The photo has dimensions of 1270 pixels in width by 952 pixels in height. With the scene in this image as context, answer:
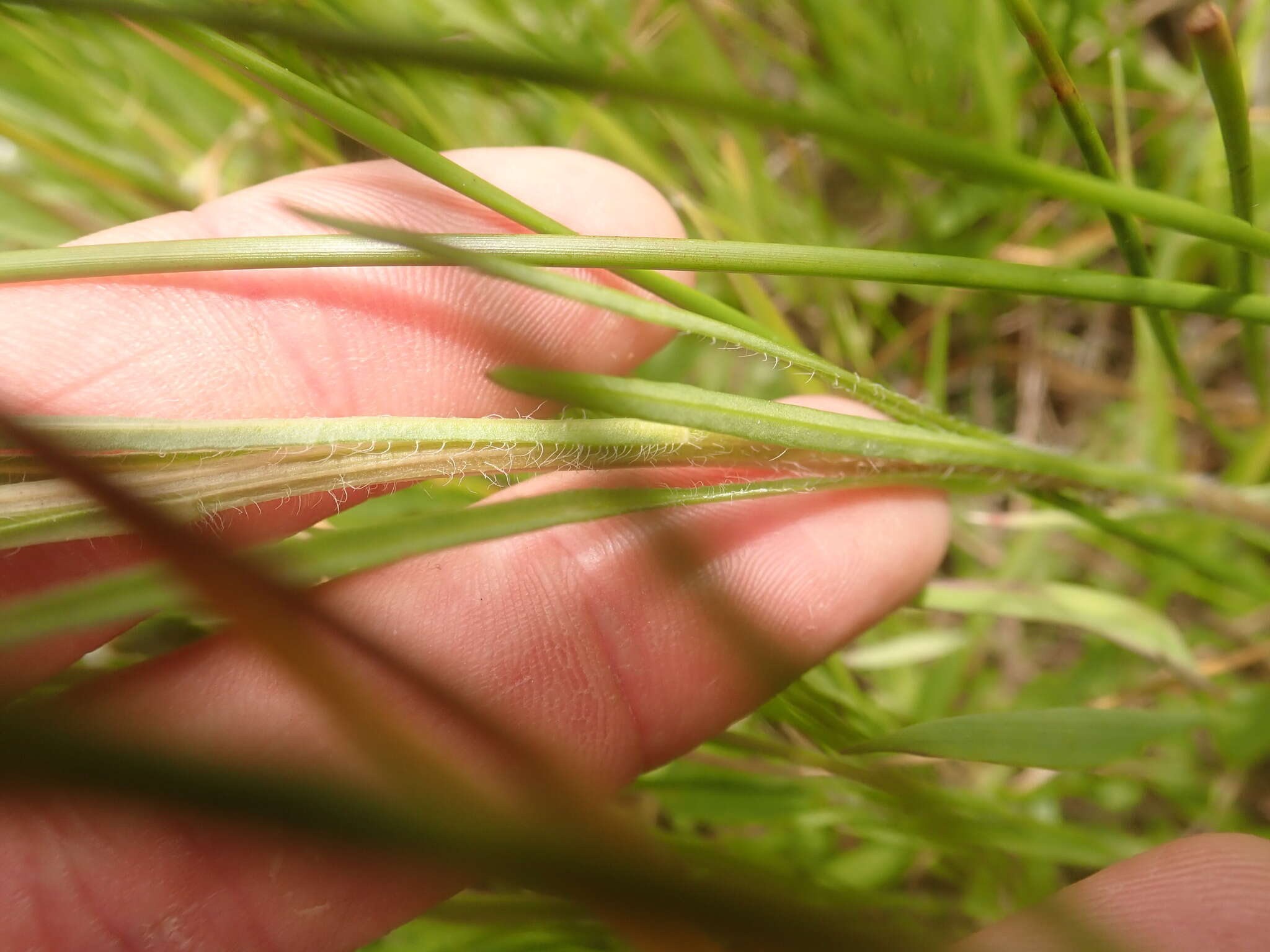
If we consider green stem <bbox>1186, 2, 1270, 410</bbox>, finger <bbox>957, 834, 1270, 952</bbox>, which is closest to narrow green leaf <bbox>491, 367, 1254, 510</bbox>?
green stem <bbox>1186, 2, 1270, 410</bbox>

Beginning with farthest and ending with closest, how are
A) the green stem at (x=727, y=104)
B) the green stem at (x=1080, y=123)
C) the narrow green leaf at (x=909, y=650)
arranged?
the narrow green leaf at (x=909, y=650) < the green stem at (x=1080, y=123) < the green stem at (x=727, y=104)

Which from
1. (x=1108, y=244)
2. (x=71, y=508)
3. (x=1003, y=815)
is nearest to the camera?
(x=71, y=508)

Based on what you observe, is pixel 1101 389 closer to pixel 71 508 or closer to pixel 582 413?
pixel 582 413

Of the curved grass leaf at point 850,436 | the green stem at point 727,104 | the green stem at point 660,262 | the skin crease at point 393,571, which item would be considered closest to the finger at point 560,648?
the skin crease at point 393,571

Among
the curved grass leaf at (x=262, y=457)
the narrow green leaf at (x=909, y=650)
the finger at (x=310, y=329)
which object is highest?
the finger at (x=310, y=329)

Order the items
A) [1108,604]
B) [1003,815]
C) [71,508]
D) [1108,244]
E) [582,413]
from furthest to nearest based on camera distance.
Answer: [1108,244] < [1108,604] < [1003,815] < [582,413] < [71,508]

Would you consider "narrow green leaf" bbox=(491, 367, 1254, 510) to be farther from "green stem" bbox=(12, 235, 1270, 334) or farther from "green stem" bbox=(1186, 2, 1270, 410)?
"green stem" bbox=(1186, 2, 1270, 410)

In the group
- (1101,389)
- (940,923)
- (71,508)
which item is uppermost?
(1101,389)

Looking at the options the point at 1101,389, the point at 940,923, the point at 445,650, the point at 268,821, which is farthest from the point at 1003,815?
the point at 268,821

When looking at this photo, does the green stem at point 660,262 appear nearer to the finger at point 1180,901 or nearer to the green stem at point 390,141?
the green stem at point 390,141
